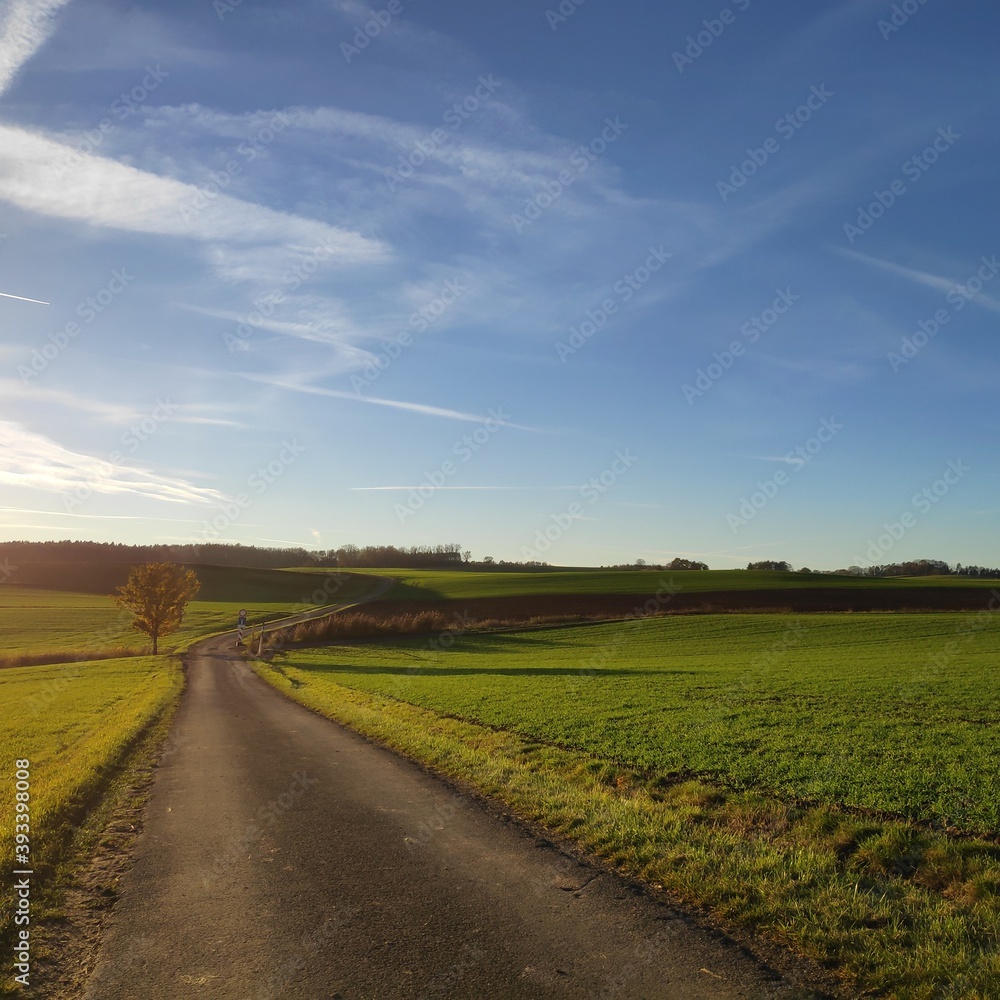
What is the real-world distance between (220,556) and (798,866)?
6718 inches

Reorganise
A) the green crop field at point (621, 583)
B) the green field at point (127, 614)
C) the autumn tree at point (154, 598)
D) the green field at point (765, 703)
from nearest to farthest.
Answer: the green field at point (765, 703)
the autumn tree at point (154, 598)
the green field at point (127, 614)
the green crop field at point (621, 583)

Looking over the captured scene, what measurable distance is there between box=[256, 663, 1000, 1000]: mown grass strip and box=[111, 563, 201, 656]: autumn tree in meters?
51.4

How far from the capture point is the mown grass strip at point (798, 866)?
18.9 feet

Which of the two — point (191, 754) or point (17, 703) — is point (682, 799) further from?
point (17, 703)

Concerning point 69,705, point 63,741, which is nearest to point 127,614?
point 69,705

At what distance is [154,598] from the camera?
57.6 m

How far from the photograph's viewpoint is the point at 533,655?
46.2 metres

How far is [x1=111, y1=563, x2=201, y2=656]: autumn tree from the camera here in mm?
57406

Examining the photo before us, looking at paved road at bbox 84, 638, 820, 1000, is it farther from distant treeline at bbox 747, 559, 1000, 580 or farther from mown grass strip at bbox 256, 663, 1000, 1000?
distant treeline at bbox 747, 559, 1000, 580

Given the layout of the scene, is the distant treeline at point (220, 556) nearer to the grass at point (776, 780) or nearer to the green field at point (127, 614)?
the green field at point (127, 614)

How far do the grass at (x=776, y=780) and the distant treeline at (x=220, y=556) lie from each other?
10420 centimetres

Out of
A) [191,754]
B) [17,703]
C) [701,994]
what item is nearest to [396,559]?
[17,703]

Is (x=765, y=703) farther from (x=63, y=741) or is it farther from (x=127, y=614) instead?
(x=127, y=614)

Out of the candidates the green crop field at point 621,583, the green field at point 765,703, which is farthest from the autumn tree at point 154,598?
the green crop field at point 621,583
